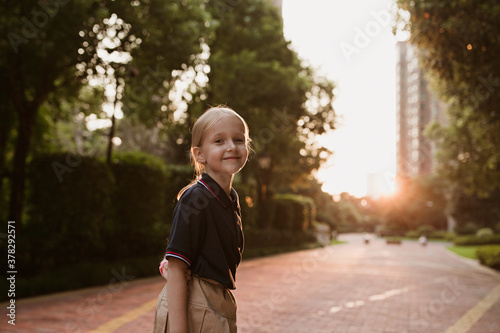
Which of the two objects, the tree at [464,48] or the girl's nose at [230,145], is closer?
the girl's nose at [230,145]

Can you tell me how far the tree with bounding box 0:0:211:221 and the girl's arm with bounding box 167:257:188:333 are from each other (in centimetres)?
841

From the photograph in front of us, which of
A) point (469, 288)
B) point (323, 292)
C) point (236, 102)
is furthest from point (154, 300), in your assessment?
point (236, 102)

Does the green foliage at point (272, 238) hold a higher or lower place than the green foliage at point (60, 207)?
lower

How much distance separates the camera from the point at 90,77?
11.8m

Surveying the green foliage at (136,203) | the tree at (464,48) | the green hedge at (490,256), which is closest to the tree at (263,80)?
the green foliage at (136,203)

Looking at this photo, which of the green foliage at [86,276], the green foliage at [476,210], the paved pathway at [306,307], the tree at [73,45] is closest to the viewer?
the paved pathway at [306,307]

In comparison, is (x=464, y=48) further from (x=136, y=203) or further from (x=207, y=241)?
(x=207, y=241)

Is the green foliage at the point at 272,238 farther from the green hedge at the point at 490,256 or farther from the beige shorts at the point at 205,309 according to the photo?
the beige shorts at the point at 205,309

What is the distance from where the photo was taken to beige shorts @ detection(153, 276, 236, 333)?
1858 millimetres

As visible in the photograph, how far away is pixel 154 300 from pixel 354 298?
4229 mm

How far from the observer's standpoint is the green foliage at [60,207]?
10086 mm

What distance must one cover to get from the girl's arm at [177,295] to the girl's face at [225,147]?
44 centimetres

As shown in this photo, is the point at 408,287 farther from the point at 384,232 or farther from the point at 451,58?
the point at 384,232

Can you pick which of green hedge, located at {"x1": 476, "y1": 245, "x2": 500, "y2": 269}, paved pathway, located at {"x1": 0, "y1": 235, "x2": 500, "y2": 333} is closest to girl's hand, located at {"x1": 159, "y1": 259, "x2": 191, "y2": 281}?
paved pathway, located at {"x1": 0, "y1": 235, "x2": 500, "y2": 333}
